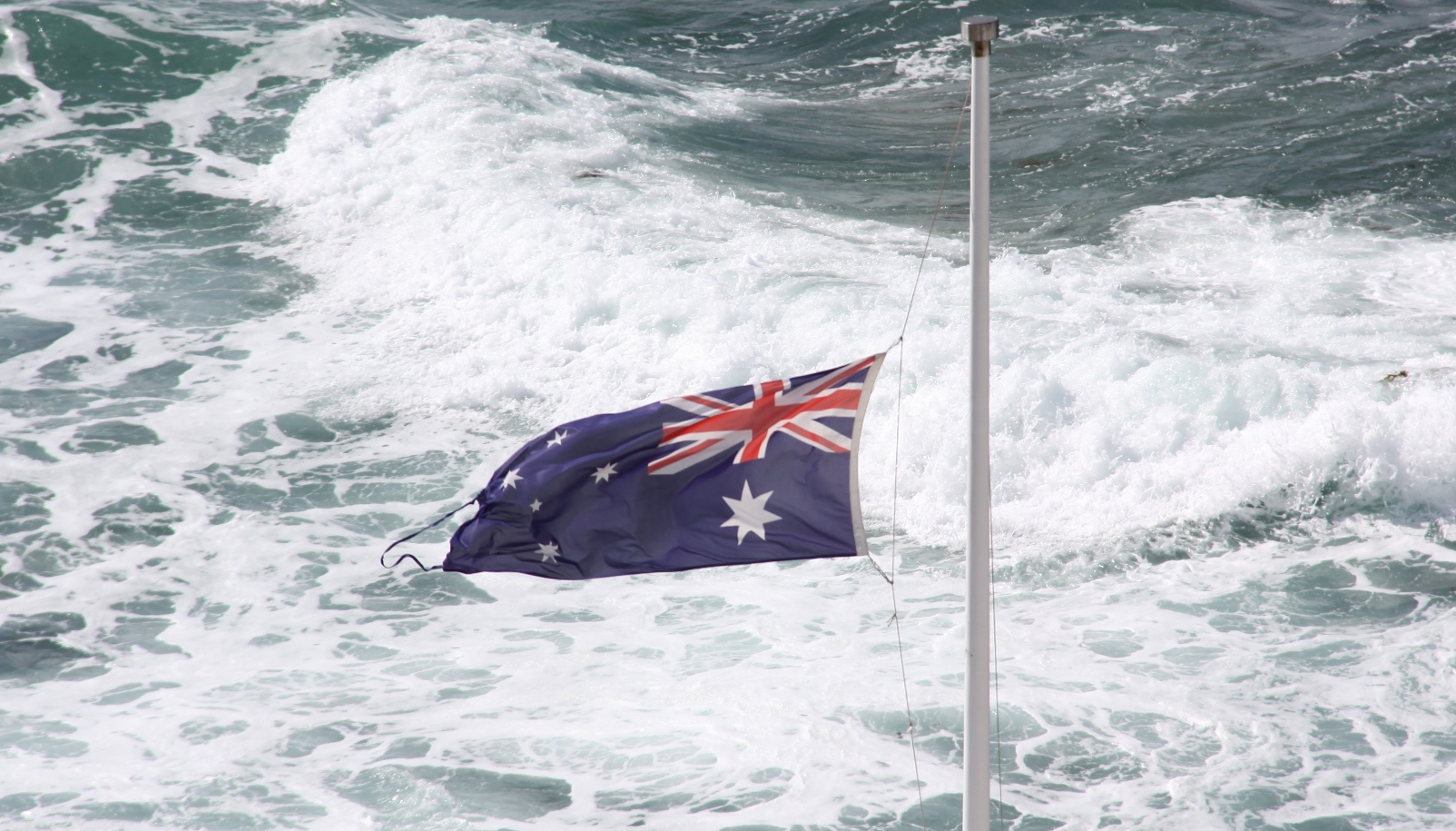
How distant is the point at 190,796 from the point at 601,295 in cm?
803

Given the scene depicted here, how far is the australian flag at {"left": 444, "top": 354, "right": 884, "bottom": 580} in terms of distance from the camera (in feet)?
17.8

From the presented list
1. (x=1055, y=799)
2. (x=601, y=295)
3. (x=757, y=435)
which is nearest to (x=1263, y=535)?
(x=1055, y=799)

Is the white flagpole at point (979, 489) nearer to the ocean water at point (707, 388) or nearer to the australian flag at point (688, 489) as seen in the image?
the australian flag at point (688, 489)

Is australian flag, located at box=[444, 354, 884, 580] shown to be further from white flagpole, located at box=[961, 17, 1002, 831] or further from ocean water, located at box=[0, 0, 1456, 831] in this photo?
ocean water, located at box=[0, 0, 1456, 831]

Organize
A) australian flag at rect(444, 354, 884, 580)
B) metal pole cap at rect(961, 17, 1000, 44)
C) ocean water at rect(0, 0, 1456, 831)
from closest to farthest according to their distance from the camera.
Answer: metal pole cap at rect(961, 17, 1000, 44), australian flag at rect(444, 354, 884, 580), ocean water at rect(0, 0, 1456, 831)

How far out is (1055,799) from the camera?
7.62 m

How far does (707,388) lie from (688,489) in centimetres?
733

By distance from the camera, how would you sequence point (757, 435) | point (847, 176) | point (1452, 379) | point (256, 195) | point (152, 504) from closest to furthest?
point (757, 435) < point (1452, 379) < point (152, 504) < point (847, 176) < point (256, 195)

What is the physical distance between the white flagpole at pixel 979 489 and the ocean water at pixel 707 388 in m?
2.83

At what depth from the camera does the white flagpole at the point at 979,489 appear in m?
4.71

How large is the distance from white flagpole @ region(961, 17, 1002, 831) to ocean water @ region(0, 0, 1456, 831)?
283 centimetres

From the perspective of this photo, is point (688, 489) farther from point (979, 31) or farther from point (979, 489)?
point (979, 31)

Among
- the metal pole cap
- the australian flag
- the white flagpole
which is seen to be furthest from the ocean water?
the metal pole cap

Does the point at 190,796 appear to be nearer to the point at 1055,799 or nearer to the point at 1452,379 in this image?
the point at 1055,799
